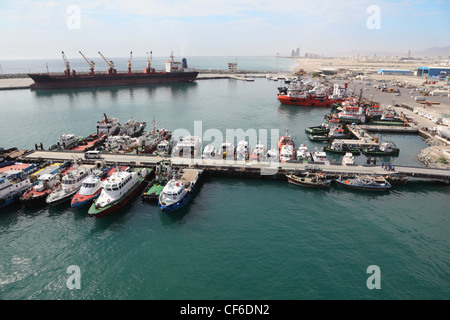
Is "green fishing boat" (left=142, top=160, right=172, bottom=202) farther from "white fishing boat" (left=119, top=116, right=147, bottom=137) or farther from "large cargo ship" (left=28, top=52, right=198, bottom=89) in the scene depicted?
"large cargo ship" (left=28, top=52, right=198, bottom=89)

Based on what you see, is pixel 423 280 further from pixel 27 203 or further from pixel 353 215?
pixel 27 203

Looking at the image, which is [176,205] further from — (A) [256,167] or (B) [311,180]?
(B) [311,180]

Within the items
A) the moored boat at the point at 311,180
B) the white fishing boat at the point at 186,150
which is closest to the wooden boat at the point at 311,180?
the moored boat at the point at 311,180

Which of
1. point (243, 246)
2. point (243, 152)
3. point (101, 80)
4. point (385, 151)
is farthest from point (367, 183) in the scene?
point (101, 80)

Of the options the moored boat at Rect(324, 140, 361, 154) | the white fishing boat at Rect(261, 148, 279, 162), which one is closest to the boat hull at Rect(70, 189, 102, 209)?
the white fishing boat at Rect(261, 148, 279, 162)

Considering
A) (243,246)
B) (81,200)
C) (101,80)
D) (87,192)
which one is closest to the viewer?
(243,246)

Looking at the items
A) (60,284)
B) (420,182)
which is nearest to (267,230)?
(60,284)

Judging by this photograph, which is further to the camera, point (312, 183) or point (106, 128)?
point (106, 128)
